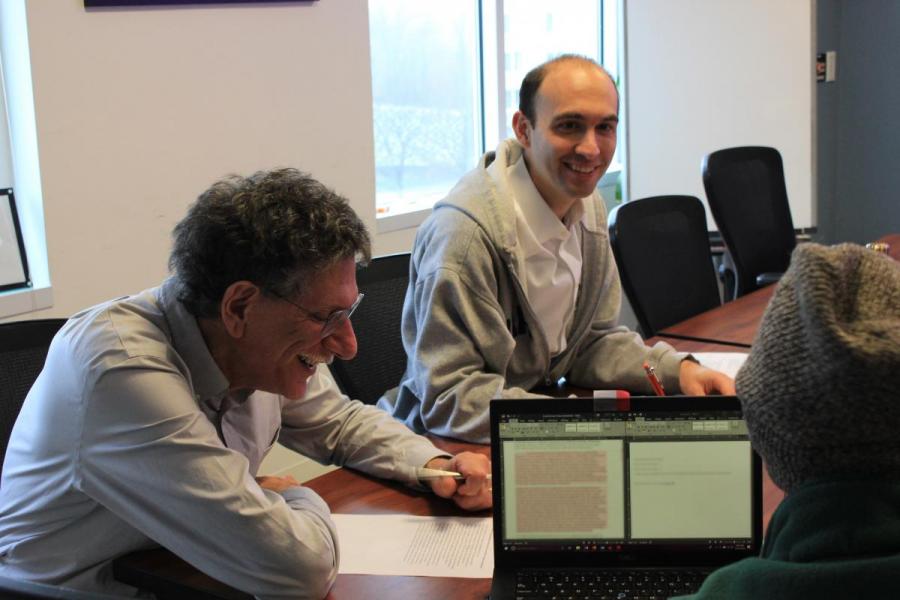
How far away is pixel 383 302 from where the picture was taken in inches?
93.5

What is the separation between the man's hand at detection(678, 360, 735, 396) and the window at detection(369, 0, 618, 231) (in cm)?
209

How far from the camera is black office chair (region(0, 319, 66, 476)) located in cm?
178

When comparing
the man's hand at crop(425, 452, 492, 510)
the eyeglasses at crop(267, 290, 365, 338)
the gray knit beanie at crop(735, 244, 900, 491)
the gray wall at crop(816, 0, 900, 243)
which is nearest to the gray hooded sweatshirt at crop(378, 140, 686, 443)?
the man's hand at crop(425, 452, 492, 510)

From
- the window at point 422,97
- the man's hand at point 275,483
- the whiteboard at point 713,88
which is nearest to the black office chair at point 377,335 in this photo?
the man's hand at point 275,483

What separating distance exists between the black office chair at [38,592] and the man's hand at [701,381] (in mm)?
1298

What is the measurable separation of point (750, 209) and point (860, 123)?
2.68 meters

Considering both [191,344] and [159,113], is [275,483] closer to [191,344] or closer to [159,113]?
[191,344]

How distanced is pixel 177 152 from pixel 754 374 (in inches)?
103

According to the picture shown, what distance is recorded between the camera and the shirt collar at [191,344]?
1.49m

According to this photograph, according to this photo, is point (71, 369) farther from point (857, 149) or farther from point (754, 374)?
point (857, 149)

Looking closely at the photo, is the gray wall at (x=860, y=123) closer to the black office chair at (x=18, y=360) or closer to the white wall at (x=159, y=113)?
the white wall at (x=159, y=113)

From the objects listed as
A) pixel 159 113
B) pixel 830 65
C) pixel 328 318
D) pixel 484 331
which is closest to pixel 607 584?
pixel 328 318

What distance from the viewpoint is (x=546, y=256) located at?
2.15 metres

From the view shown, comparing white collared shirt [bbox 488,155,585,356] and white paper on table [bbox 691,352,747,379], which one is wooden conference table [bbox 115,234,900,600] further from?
white paper on table [bbox 691,352,747,379]
